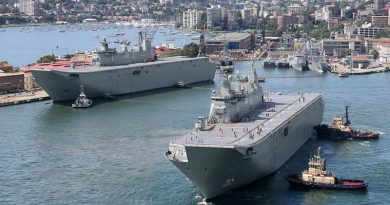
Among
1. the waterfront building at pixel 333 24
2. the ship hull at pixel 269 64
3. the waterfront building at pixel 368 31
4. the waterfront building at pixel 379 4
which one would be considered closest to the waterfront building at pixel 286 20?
the waterfront building at pixel 333 24

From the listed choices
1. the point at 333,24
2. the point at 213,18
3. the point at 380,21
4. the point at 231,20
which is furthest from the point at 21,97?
the point at 231,20

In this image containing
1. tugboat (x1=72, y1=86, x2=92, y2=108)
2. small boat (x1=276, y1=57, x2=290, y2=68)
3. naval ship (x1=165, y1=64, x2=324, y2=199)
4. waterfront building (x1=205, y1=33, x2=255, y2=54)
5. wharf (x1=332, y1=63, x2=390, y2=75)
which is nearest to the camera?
naval ship (x1=165, y1=64, x2=324, y2=199)

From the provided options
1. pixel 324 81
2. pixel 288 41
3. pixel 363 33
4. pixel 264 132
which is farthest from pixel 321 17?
pixel 264 132

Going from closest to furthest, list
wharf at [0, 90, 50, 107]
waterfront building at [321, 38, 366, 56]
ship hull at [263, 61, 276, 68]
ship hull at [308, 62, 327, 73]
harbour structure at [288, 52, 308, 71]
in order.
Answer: wharf at [0, 90, 50, 107] → ship hull at [308, 62, 327, 73] → harbour structure at [288, 52, 308, 71] → ship hull at [263, 61, 276, 68] → waterfront building at [321, 38, 366, 56]

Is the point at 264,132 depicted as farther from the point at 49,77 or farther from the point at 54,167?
the point at 49,77

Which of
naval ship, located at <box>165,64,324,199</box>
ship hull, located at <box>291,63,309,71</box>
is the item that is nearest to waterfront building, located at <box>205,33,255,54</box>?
ship hull, located at <box>291,63,309,71</box>

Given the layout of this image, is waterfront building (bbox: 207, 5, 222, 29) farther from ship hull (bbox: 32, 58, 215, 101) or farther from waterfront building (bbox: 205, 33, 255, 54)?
ship hull (bbox: 32, 58, 215, 101)
